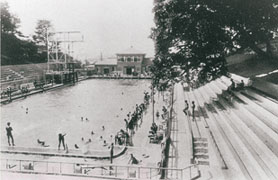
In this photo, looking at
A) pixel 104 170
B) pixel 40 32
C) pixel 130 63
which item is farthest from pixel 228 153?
pixel 40 32

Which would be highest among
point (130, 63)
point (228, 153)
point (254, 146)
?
point (130, 63)

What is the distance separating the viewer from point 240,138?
11828 millimetres

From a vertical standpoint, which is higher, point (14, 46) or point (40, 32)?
point (40, 32)

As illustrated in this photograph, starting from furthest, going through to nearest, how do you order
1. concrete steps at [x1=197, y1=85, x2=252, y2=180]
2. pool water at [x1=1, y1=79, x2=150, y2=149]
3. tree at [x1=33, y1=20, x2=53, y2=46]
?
tree at [x1=33, y1=20, x2=53, y2=46], pool water at [x1=1, y1=79, x2=150, y2=149], concrete steps at [x1=197, y1=85, x2=252, y2=180]

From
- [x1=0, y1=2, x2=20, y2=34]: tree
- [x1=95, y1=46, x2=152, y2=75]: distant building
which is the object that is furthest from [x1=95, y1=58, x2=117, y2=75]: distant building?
[x1=0, y1=2, x2=20, y2=34]: tree

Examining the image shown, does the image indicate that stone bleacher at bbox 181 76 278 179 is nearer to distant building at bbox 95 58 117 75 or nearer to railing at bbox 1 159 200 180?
railing at bbox 1 159 200 180

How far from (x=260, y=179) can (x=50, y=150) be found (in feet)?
31.0

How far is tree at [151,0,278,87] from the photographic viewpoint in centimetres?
1557

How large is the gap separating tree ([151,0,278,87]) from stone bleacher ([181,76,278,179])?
10.5ft

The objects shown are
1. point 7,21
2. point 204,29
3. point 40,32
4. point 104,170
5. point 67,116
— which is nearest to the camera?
point 104,170

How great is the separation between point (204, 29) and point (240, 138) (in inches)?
263

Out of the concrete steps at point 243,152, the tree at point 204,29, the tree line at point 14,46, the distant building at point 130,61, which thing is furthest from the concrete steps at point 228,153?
the distant building at point 130,61

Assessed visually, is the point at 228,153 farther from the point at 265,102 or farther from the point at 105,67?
the point at 105,67

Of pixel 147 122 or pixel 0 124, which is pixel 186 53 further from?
pixel 0 124
